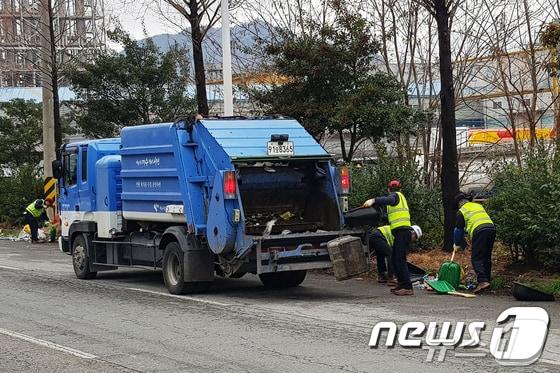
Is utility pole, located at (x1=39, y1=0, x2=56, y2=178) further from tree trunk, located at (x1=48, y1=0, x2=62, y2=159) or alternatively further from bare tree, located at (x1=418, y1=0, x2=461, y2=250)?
bare tree, located at (x1=418, y1=0, x2=461, y2=250)

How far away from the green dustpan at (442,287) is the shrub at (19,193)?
21.5 metres

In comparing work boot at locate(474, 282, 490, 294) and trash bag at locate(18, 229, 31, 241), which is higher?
trash bag at locate(18, 229, 31, 241)

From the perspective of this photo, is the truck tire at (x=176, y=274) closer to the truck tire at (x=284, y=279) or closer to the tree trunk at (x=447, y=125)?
the truck tire at (x=284, y=279)

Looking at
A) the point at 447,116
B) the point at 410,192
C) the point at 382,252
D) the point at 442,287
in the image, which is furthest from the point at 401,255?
the point at 410,192

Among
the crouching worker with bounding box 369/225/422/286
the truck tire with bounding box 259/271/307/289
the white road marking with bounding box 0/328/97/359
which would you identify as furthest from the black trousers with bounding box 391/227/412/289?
the white road marking with bounding box 0/328/97/359

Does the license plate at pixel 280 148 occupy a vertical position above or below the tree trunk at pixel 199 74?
below

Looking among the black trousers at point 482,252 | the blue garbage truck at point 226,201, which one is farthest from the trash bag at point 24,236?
the black trousers at point 482,252

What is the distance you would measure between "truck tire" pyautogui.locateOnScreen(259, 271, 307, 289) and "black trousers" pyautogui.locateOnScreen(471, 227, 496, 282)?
2.84 meters

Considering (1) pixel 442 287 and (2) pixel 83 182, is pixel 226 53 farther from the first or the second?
(1) pixel 442 287

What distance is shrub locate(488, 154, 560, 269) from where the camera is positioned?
42.8 ft

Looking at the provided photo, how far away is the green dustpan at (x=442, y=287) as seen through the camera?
1314 cm

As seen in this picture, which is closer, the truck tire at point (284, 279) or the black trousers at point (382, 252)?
the black trousers at point (382, 252)

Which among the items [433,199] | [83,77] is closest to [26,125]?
[83,77]

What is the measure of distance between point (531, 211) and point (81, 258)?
8.25 metres
